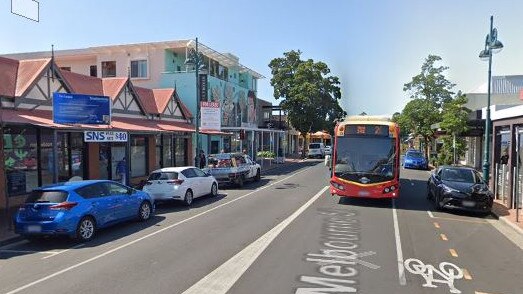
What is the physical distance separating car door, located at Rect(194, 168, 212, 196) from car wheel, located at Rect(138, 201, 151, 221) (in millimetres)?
3740

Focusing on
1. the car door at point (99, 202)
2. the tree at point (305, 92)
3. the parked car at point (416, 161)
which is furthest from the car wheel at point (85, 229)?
the tree at point (305, 92)

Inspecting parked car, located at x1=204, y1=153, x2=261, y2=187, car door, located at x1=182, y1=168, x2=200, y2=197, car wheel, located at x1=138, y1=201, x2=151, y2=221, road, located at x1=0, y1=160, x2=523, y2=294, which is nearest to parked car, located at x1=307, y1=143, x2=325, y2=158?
parked car, located at x1=204, y1=153, x2=261, y2=187

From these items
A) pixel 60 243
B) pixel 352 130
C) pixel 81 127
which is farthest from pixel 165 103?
pixel 60 243

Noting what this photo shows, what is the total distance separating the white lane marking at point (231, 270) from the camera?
23.2 feet

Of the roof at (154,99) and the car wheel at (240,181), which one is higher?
the roof at (154,99)

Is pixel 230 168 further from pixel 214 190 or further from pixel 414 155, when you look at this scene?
pixel 414 155

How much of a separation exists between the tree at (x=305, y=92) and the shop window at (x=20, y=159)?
35.1 metres

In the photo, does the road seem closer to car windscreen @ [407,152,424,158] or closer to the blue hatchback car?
the blue hatchback car

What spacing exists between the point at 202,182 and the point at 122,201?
5.69 metres

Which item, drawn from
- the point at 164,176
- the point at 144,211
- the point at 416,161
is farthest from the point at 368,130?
the point at 416,161

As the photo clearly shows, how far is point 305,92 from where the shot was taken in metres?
49.6

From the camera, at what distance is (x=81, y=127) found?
Result: 56.5ft

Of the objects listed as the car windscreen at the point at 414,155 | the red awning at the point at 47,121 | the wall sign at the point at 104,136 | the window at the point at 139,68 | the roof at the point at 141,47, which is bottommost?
the car windscreen at the point at 414,155

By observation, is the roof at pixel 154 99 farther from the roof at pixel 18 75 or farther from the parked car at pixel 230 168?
the roof at pixel 18 75
